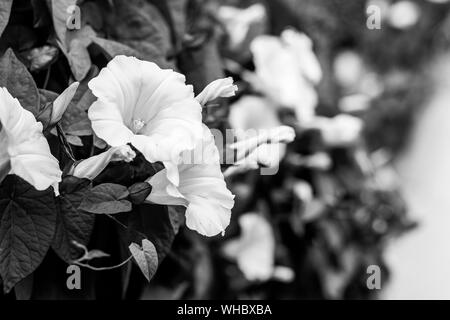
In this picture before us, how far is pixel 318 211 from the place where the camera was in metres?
1.09

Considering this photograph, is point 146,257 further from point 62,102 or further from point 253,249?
point 253,249

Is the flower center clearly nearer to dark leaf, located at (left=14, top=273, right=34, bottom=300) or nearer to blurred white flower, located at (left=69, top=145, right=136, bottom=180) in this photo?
blurred white flower, located at (left=69, top=145, right=136, bottom=180)

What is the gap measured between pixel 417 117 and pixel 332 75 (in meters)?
0.34

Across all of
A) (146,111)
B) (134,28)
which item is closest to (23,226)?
(146,111)

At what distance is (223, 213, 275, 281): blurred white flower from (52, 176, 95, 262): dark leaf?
0.38 metres

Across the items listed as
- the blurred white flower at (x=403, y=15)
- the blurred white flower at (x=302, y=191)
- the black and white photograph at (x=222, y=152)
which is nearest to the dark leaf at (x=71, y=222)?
the black and white photograph at (x=222, y=152)

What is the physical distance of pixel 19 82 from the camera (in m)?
0.62

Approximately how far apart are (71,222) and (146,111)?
0.41 feet

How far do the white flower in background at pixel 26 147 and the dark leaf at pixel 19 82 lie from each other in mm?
59

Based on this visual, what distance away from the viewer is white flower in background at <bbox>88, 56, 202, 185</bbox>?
22.5 inches

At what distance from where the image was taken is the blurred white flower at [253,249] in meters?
0.98
